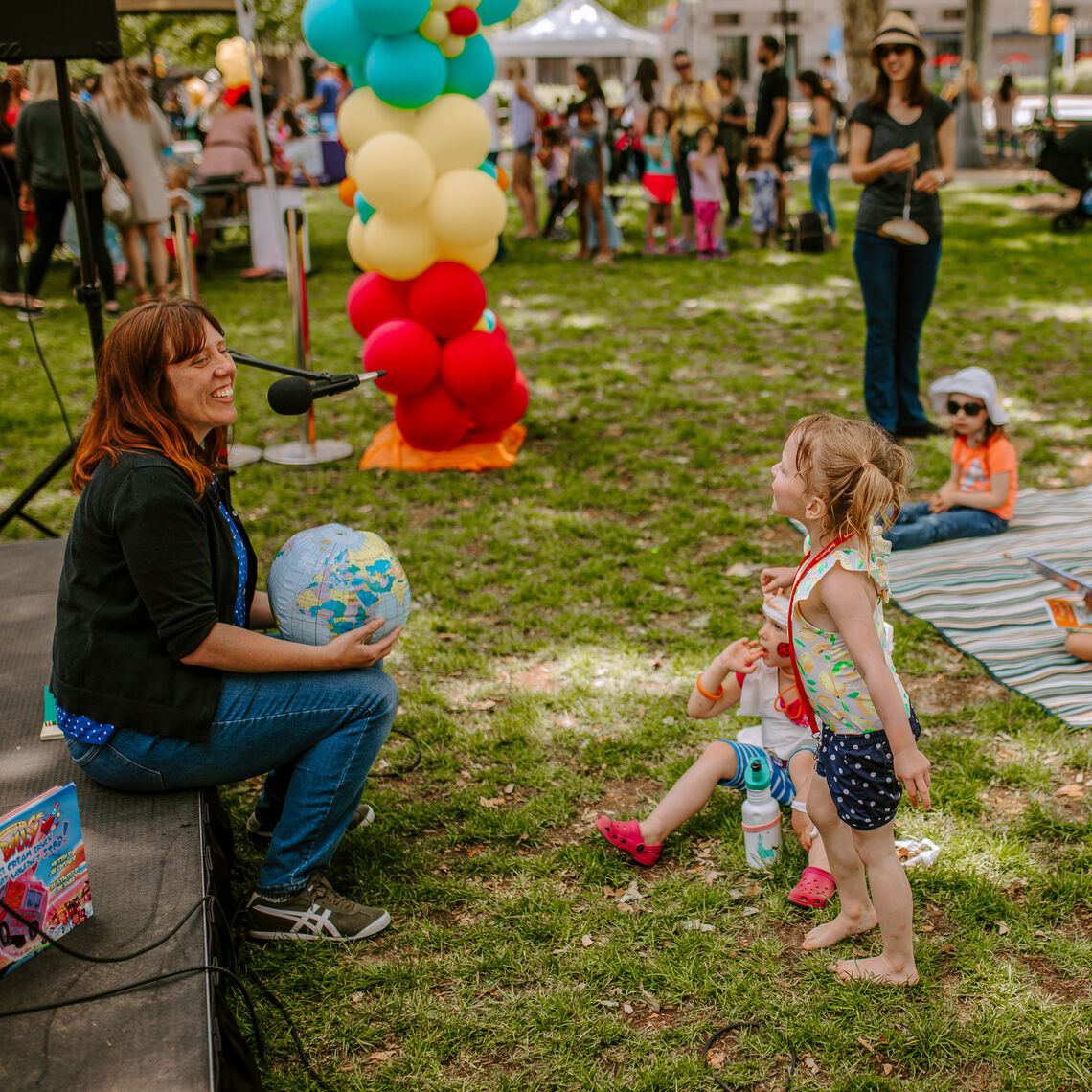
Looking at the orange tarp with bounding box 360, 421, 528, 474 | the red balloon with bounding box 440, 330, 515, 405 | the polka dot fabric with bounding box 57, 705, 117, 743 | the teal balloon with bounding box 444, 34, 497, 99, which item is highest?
the teal balloon with bounding box 444, 34, 497, 99

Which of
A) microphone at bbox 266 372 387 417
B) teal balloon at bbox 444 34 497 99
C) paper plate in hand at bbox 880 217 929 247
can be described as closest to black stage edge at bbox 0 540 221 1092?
microphone at bbox 266 372 387 417

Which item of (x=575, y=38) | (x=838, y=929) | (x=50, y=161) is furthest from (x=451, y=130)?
(x=575, y=38)

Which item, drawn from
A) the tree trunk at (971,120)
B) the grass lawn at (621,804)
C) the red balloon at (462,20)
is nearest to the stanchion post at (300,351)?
the grass lawn at (621,804)

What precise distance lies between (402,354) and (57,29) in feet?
7.24

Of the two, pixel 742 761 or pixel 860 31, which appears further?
pixel 860 31

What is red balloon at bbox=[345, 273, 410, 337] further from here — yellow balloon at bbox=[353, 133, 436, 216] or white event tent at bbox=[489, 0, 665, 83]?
white event tent at bbox=[489, 0, 665, 83]

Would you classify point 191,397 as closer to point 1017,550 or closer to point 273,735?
point 273,735

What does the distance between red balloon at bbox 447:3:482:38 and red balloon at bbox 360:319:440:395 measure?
57.1 inches

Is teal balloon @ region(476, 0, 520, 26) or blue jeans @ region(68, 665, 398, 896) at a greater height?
teal balloon @ region(476, 0, 520, 26)

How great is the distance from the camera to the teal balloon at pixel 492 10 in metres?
5.73

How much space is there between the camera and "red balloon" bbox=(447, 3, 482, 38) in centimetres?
546

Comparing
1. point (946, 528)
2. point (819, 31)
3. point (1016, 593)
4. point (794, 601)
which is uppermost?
point (819, 31)

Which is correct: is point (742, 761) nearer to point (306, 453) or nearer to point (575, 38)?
point (306, 453)

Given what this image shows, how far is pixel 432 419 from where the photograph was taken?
240 inches
